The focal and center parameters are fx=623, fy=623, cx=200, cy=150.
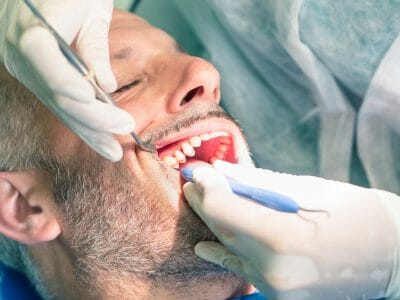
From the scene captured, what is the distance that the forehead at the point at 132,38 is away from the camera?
4.92ft

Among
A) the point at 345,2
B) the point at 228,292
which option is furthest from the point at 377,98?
the point at 228,292

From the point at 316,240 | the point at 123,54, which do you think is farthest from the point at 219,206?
the point at 123,54

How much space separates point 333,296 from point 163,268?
39 centimetres

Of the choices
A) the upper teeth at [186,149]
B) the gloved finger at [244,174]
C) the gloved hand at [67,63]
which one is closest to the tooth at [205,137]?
the upper teeth at [186,149]

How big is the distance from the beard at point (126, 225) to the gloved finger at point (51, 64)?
295mm

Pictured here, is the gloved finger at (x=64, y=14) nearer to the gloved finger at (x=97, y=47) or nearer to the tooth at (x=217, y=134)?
the gloved finger at (x=97, y=47)

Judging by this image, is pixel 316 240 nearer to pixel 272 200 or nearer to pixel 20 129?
pixel 272 200

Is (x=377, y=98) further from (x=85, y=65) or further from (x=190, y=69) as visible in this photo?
(x=85, y=65)

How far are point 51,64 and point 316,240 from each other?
566 mm

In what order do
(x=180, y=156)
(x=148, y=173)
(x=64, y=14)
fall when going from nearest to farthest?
(x=64, y=14) < (x=148, y=173) < (x=180, y=156)

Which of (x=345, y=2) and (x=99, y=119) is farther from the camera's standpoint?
(x=345, y=2)

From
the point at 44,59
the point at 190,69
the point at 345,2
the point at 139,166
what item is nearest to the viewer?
the point at 44,59

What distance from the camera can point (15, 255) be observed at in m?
1.71

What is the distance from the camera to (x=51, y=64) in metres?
1.08
